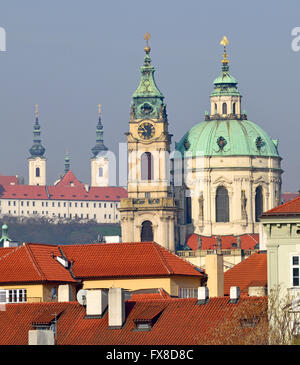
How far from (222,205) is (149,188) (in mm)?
8056

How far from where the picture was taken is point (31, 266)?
2667 inches

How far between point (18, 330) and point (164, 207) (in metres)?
129

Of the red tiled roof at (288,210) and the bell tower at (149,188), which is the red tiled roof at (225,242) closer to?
the bell tower at (149,188)

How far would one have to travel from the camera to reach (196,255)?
571 ft

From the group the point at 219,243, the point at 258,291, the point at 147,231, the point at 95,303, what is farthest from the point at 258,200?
the point at 95,303

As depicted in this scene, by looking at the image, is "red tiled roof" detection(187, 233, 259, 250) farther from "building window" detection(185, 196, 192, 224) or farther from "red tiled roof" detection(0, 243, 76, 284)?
"red tiled roof" detection(0, 243, 76, 284)

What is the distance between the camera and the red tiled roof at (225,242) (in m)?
176

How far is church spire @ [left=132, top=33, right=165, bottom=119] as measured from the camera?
611 feet

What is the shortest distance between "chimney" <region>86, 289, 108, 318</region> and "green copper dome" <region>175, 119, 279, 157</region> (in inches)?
5203

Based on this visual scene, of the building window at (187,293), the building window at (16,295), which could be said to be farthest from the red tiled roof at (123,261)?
the building window at (16,295)

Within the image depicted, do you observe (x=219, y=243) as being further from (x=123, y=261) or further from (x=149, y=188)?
(x=123, y=261)

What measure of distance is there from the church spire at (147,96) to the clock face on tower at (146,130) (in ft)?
5.69

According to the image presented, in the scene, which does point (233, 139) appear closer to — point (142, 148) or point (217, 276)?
point (142, 148)
